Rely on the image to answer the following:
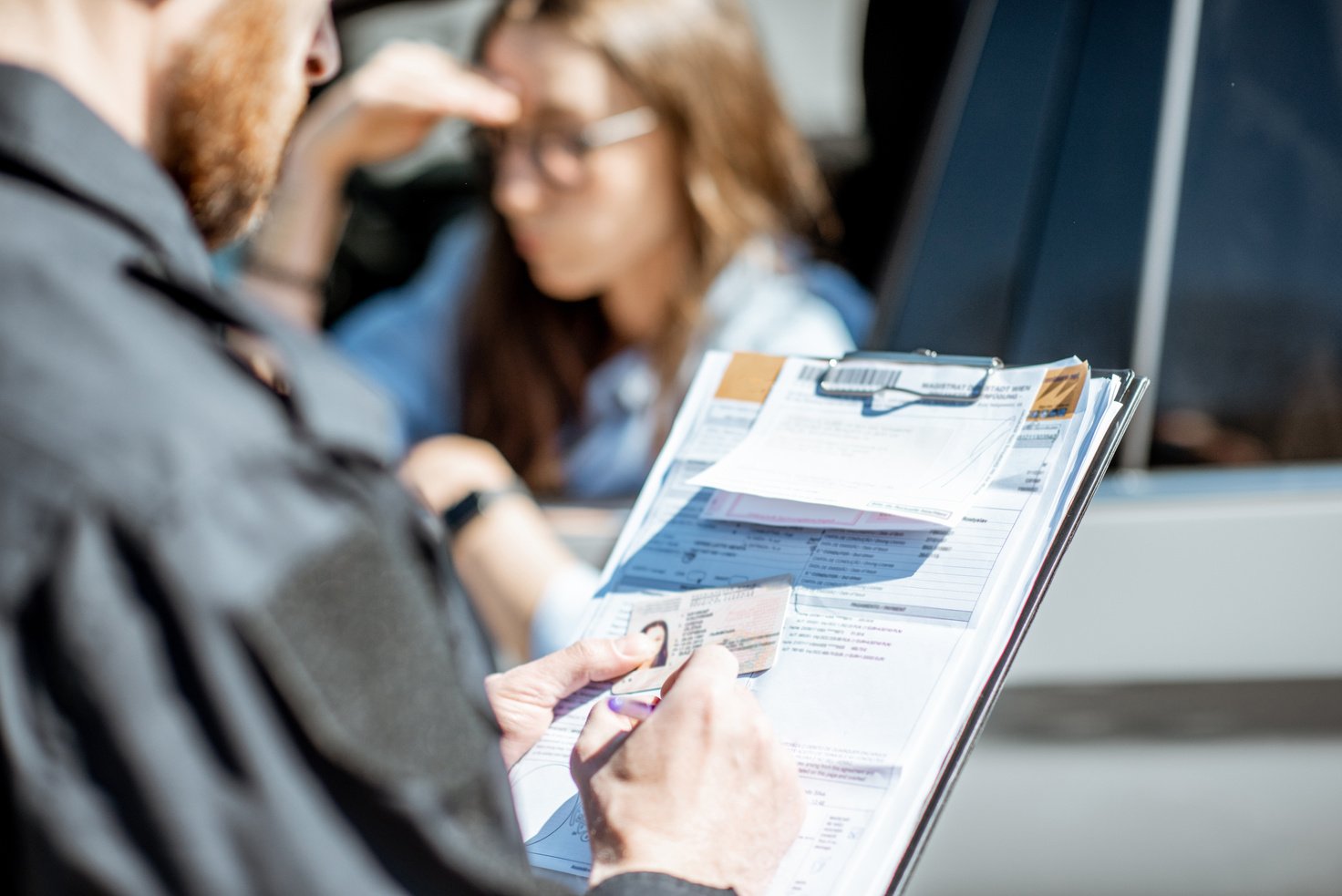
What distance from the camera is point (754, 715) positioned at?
82cm

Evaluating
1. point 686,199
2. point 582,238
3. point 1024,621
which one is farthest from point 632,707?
point 686,199

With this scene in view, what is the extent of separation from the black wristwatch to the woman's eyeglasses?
0.59 metres

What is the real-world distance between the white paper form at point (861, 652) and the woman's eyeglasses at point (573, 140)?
1.19 metres

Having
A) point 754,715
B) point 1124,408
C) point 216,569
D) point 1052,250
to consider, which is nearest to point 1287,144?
point 1052,250

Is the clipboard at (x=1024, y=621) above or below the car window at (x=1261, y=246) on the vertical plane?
above

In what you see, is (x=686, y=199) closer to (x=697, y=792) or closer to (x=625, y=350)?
(x=625, y=350)

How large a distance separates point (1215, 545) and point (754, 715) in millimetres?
877

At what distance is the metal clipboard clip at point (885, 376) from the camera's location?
0.98m

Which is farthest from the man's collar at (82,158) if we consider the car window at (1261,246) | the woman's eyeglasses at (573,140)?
the woman's eyeglasses at (573,140)

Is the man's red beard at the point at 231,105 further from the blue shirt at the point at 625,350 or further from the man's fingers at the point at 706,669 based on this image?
the blue shirt at the point at 625,350

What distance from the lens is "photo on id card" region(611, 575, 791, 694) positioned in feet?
2.99

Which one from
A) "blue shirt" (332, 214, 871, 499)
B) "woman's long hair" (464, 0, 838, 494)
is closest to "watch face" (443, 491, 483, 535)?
"blue shirt" (332, 214, 871, 499)

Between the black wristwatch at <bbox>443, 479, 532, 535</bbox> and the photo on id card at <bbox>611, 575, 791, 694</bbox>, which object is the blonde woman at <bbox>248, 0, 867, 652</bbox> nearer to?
the black wristwatch at <bbox>443, 479, 532, 535</bbox>

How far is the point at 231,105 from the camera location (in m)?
0.76
